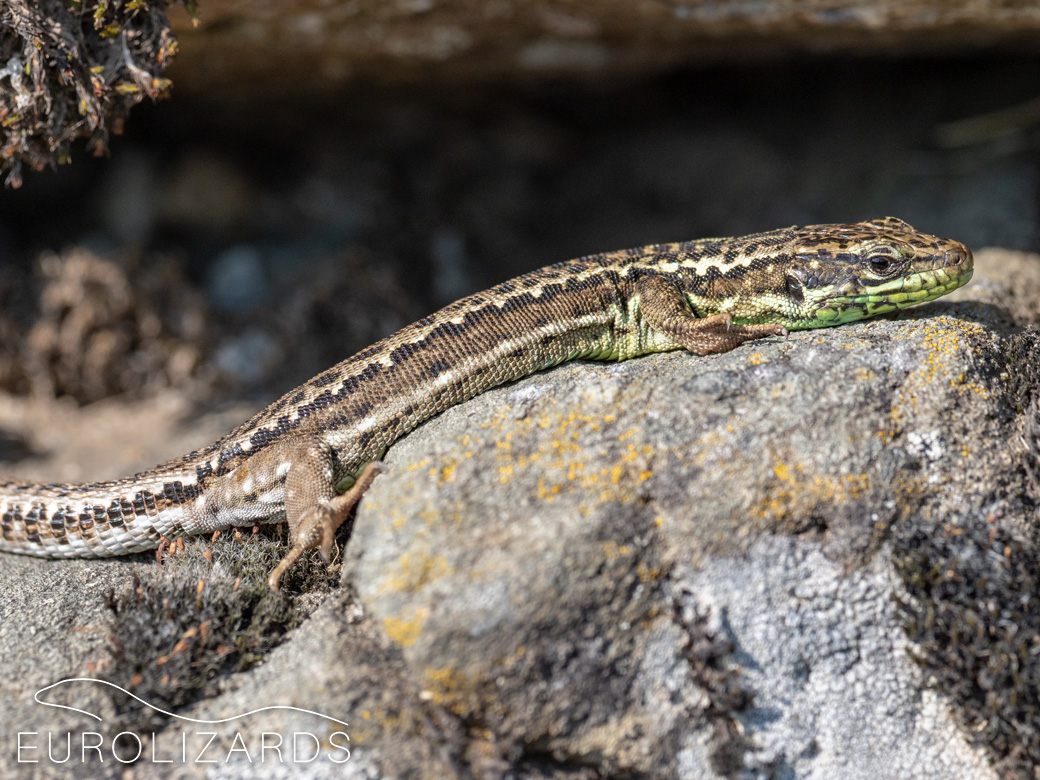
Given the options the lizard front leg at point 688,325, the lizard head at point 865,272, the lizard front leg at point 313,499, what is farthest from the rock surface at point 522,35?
the lizard front leg at point 313,499

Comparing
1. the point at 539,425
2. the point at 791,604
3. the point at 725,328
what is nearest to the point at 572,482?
the point at 539,425

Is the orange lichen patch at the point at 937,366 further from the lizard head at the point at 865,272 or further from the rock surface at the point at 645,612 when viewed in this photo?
the lizard head at the point at 865,272

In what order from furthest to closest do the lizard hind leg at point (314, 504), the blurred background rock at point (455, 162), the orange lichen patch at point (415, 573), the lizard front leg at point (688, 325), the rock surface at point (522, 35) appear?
the blurred background rock at point (455, 162) < the rock surface at point (522, 35) < the lizard front leg at point (688, 325) < the lizard hind leg at point (314, 504) < the orange lichen patch at point (415, 573)

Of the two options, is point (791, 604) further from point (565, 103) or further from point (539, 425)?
point (565, 103)

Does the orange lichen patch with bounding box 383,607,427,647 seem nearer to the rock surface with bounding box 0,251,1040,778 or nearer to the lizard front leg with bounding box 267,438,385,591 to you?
the rock surface with bounding box 0,251,1040,778

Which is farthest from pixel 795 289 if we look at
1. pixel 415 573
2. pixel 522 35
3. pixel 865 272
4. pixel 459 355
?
pixel 522 35

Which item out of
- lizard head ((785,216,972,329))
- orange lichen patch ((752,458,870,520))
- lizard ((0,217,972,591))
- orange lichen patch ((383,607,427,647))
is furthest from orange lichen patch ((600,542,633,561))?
lizard head ((785,216,972,329))

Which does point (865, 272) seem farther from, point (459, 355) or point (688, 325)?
point (459, 355)
